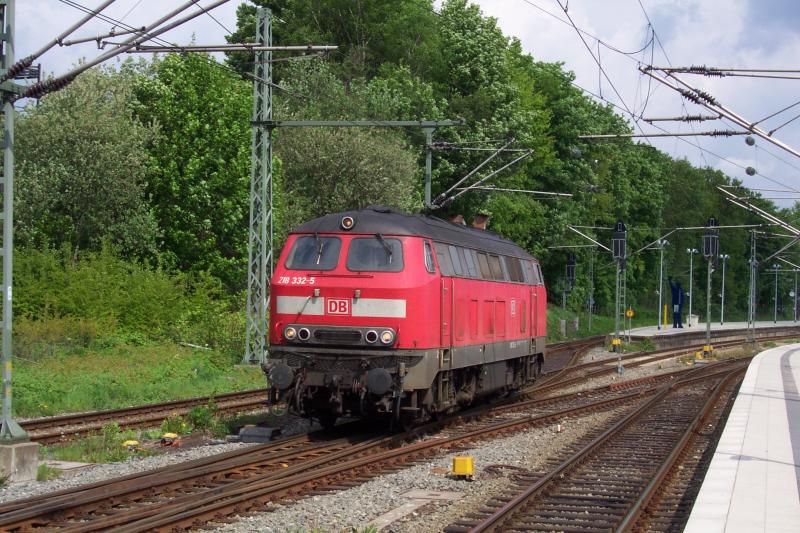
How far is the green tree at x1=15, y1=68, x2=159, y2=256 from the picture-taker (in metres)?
31.8

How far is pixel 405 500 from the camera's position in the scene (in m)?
11.2

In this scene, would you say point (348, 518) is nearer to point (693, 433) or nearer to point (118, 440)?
point (118, 440)

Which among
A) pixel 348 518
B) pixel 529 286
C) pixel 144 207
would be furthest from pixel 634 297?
pixel 348 518

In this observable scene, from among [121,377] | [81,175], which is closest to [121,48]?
[121,377]

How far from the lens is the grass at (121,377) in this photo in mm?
19688

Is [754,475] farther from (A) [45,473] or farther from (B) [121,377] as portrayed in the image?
(B) [121,377]

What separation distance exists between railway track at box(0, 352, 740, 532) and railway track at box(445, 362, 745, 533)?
2011mm

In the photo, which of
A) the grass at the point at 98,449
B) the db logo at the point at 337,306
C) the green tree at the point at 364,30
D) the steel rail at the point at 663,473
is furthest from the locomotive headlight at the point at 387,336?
the green tree at the point at 364,30

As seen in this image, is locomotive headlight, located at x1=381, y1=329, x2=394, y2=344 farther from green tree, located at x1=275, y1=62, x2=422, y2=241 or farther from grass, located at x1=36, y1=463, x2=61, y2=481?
green tree, located at x1=275, y1=62, x2=422, y2=241

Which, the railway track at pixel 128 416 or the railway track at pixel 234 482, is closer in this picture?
the railway track at pixel 234 482

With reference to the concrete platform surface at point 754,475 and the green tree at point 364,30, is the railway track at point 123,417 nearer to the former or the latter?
the concrete platform surface at point 754,475

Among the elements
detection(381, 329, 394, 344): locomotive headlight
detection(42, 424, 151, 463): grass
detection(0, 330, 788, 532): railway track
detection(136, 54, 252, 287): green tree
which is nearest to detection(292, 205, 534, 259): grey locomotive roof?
detection(381, 329, 394, 344): locomotive headlight

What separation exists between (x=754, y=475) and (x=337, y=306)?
6.39m

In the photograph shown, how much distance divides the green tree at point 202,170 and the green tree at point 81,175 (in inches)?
49.2
